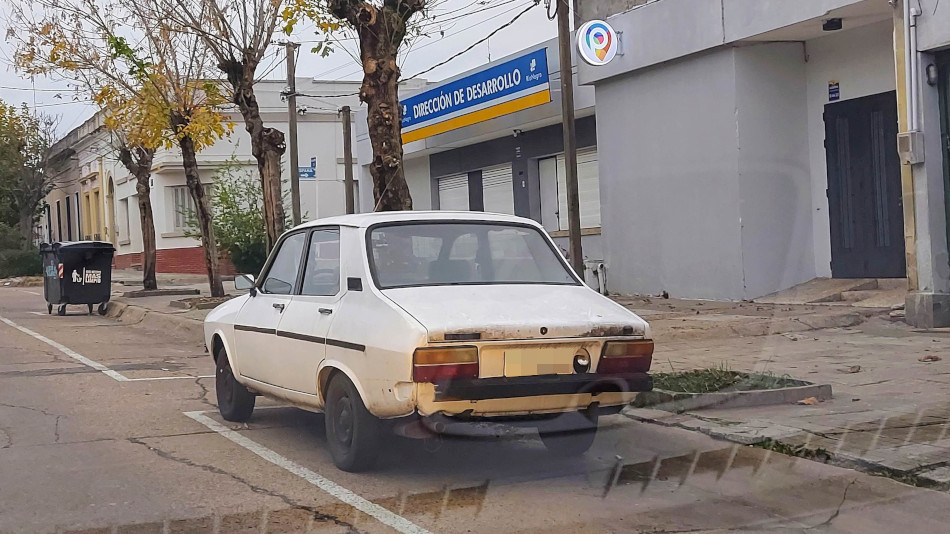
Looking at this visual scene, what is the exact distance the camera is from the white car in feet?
19.4

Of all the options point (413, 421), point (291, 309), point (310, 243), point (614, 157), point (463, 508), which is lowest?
point (463, 508)

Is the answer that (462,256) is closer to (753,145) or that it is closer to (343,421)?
(343,421)

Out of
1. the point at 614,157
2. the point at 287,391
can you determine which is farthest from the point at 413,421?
the point at 614,157

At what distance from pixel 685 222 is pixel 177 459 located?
11.4 metres

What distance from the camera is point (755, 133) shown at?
52.1ft

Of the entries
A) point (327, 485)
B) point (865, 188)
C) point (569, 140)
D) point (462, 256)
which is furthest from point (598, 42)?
point (327, 485)

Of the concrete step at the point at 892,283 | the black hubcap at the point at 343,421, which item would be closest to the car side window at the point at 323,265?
the black hubcap at the point at 343,421

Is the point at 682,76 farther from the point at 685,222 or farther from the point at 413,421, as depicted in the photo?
the point at 413,421

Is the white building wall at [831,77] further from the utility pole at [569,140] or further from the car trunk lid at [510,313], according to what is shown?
the car trunk lid at [510,313]

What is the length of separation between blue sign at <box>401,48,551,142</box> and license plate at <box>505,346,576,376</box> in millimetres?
14184

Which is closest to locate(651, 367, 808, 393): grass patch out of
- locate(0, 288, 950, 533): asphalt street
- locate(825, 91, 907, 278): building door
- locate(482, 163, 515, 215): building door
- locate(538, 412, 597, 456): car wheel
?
locate(0, 288, 950, 533): asphalt street

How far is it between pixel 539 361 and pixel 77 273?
17.2 meters

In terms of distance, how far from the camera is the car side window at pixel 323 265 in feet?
22.8

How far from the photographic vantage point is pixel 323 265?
23.5 feet
